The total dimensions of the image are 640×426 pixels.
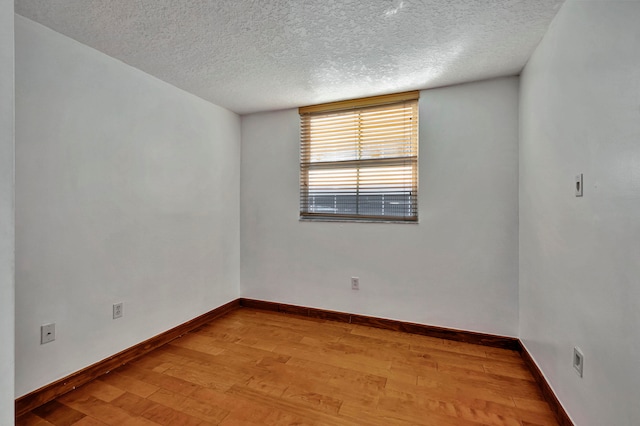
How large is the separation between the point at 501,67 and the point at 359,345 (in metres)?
2.55

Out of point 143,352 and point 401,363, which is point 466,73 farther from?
point 143,352

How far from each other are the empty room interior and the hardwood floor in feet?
0.07

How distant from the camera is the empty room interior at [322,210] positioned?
4.11 ft

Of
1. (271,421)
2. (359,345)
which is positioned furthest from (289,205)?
(271,421)

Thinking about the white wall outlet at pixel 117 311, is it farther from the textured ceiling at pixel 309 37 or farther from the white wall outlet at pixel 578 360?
the white wall outlet at pixel 578 360

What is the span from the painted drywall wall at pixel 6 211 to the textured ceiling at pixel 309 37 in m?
0.68

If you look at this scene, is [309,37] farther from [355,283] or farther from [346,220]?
[355,283]

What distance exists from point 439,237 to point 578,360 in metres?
1.36

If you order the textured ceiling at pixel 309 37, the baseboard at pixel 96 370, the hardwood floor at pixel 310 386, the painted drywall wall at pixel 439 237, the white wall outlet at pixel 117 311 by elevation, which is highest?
the textured ceiling at pixel 309 37

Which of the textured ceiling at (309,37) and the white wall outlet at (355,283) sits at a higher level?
the textured ceiling at (309,37)

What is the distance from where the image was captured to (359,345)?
98.3 inches

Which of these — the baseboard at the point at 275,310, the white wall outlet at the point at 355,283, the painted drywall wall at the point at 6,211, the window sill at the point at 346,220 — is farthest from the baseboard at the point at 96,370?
the white wall outlet at the point at 355,283

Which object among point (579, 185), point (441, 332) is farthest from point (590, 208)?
point (441, 332)

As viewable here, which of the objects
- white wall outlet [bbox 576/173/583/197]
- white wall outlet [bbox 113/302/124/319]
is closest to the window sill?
white wall outlet [bbox 576/173/583/197]
